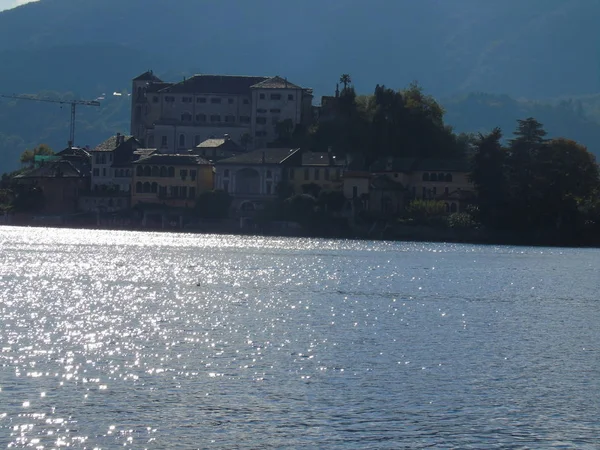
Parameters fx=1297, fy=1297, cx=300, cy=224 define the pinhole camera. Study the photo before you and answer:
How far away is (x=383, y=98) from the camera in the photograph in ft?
Result: 434

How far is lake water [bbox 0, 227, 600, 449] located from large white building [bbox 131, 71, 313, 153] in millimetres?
72985

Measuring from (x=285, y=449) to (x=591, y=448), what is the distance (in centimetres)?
611

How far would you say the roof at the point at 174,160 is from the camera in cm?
13050

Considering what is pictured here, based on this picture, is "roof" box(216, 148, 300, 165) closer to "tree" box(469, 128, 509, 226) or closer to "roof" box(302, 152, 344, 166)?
"roof" box(302, 152, 344, 166)

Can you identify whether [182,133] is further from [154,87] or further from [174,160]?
[174,160]

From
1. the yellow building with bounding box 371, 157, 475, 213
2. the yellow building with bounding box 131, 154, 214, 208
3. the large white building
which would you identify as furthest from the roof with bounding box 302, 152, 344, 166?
the large white building

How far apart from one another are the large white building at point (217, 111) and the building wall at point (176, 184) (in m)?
11.2

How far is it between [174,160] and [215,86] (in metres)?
18.3

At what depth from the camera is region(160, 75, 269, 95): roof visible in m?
145

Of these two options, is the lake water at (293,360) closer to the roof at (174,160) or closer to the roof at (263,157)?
the roof at (263,157)

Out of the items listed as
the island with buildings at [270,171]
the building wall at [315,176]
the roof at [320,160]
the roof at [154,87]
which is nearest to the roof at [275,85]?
the island with buildings at [270,171]

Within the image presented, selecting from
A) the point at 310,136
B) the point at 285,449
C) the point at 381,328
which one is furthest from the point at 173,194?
the point at 285,449

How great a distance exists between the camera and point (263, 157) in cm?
12688

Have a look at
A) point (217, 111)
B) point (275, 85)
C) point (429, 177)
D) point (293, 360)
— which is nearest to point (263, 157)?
point (429, 177)
